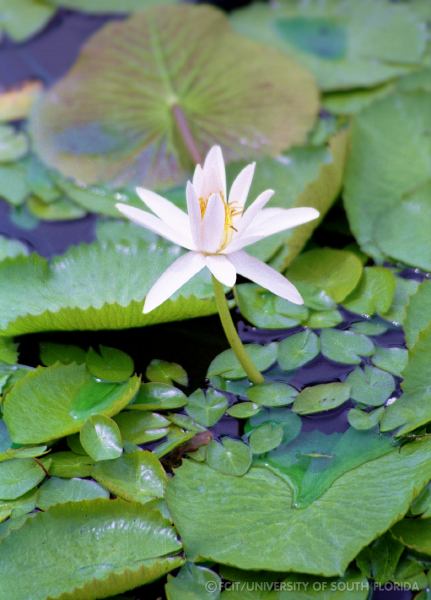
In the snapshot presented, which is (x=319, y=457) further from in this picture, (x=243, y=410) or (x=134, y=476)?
(x=134, y=476)

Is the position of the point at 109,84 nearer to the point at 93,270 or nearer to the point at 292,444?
the point at 93,270

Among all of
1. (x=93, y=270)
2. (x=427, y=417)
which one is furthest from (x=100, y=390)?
(x=427, y=417)

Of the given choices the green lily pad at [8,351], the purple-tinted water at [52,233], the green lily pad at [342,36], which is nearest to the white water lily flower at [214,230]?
the green lily pad at [8,351]

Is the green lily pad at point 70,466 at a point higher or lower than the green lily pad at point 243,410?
lower

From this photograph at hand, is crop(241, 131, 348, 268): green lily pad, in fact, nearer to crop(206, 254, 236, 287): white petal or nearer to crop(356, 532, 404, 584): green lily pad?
crop(206, 254, 236, 287): white petal

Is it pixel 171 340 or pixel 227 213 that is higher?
pixel 227 213

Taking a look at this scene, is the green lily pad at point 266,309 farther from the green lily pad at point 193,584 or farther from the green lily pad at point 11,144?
the green lily pad at point 11,144

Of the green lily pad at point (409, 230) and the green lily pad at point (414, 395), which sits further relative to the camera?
the green lily pad at point (409, 230)

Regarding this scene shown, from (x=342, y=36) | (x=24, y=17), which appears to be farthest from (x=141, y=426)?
(x=24, y=17)
